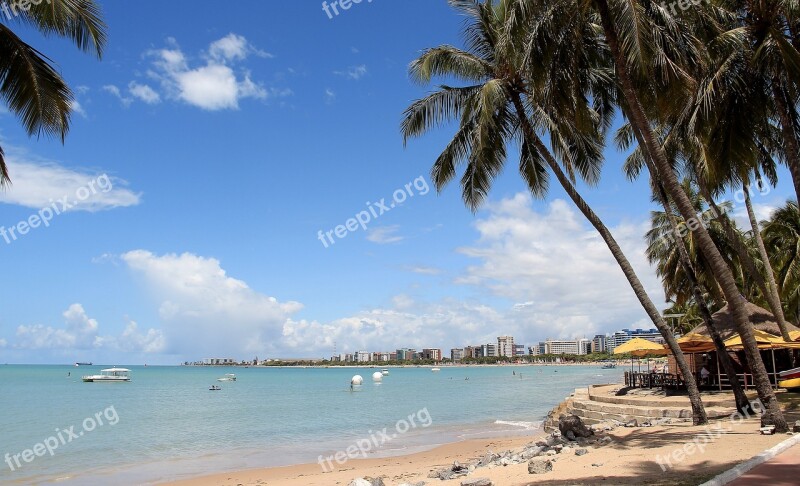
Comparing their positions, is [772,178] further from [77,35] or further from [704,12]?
[77,35]

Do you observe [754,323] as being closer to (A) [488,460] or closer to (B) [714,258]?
(A) [488,460]

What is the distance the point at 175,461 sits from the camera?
2031 cm

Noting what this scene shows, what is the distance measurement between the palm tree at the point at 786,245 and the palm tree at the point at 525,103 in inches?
798

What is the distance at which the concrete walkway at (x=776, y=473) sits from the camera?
6.77 metres

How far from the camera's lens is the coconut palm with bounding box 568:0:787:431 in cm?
975

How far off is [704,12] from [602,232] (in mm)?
5482

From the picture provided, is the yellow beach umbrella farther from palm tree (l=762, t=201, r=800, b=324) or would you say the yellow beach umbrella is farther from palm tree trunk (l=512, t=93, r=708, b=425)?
palm tree (l=762, t=201, r=800, b=324)

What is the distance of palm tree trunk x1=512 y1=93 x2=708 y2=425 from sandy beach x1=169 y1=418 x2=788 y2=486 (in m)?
0.65

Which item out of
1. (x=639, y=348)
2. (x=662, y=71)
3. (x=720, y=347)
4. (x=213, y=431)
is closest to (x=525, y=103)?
(x=662, y=71)

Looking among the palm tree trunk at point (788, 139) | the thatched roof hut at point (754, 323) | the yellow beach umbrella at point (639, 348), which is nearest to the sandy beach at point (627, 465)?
the palm tree trunk at point (788, 139)

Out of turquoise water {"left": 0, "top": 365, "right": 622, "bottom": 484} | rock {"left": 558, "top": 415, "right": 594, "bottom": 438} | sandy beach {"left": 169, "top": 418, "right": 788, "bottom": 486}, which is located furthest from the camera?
turquoise water {"left": 0, "top": 365, "right": 622, "bottom": 484}

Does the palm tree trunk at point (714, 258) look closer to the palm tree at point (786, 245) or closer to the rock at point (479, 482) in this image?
the rock at point (479, 482)

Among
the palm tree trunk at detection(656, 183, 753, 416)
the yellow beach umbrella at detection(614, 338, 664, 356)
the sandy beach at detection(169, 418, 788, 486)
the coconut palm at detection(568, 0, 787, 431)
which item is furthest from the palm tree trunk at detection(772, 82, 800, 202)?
the yellow beach umbrella at detection(614, 338, 664, 356)

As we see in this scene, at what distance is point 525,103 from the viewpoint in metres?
14.5
